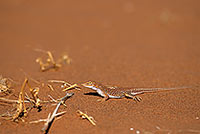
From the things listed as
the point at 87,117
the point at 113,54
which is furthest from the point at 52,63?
the point at 87,117

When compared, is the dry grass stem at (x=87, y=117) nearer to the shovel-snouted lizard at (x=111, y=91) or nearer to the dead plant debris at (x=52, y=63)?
the shovel-snouted lizard at (x=111, y=91)

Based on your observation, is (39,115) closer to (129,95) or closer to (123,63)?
(129,95)

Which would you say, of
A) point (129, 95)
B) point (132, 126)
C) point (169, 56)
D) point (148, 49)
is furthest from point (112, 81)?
point (148, 49)

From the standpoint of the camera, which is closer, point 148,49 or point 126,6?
point 148,49

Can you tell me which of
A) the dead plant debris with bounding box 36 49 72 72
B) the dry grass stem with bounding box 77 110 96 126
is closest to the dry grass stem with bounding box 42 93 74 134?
the dry grass stem with bounding box 77 110 96 126

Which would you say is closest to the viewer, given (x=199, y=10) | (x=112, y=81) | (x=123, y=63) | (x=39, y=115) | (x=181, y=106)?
(x=39, y=115)

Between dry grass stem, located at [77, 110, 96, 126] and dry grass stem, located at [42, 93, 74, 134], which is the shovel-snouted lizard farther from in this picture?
dry grass stem, located at [77, 110, 96, 126]

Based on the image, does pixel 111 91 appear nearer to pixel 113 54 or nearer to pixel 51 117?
pixel 51 117

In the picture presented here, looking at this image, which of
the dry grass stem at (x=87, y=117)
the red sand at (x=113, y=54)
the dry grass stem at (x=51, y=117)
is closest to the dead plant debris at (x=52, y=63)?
the red sand at (x=113, y=54)
